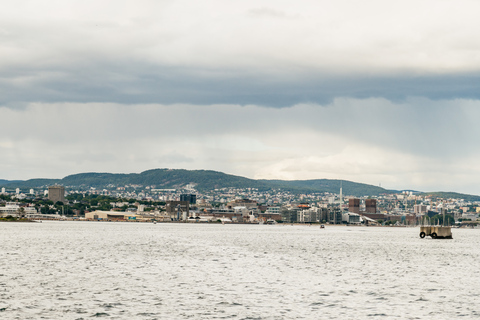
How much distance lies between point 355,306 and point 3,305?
23.8 m

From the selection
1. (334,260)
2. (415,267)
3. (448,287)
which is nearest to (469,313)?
(448,287)

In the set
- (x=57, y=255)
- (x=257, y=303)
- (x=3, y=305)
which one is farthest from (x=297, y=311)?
(x=57, y=255)

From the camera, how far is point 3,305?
44.4 metres

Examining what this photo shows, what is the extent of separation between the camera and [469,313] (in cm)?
4494

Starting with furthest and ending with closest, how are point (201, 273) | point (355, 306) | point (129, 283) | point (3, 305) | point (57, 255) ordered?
point (57, 255) < point (201, 273) < point (129, 283) < point (355, 306) < point (3, 305)

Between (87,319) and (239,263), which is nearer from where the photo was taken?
(87,319)

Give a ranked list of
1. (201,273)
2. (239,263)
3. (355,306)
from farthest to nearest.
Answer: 1. (239,263)
2. (201,273)
3. (355,306)

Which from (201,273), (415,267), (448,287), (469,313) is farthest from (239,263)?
(469,313)

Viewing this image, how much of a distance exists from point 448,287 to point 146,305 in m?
28.9

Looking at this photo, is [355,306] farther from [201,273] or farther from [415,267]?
[415,267]

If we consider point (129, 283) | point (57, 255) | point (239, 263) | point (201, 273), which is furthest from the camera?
point (57, 255)

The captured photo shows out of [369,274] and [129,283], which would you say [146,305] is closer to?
[129,283]

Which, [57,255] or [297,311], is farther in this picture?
[57,255]

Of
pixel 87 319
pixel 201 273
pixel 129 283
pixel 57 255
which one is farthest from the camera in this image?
pixel 57 255
